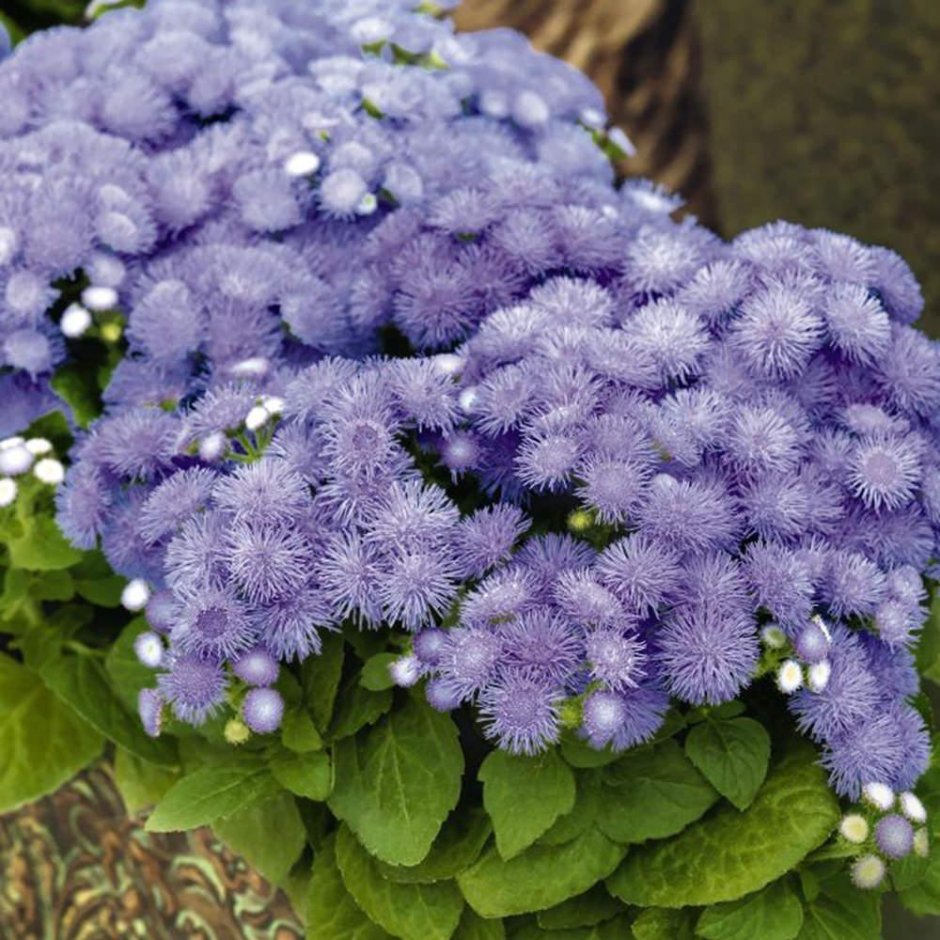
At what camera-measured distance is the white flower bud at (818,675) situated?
→ 1095 millimetres

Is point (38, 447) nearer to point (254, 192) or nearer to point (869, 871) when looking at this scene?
point (254, 192)

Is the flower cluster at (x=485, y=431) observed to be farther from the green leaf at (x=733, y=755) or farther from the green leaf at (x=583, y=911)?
the green leaf at (x=583, y=911)

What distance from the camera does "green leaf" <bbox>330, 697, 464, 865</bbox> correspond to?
1.15 meters

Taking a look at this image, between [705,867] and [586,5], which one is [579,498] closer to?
[705,867]

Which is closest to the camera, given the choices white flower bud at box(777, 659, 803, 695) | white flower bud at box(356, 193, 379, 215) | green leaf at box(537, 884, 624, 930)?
white flower bud at box(777, 659, 803, 695)

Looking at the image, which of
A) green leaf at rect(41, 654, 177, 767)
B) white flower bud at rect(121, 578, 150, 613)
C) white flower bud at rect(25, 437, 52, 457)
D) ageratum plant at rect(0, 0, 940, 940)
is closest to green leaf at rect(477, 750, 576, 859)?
ageratum plant at rect(0, 0, 940, 940)

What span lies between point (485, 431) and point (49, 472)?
42 centimetres

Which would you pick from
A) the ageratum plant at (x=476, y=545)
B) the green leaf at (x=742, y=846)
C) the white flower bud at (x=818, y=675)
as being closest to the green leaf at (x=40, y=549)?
the ageratum plant at (x=476, y=545)

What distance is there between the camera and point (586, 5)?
99.1 inches

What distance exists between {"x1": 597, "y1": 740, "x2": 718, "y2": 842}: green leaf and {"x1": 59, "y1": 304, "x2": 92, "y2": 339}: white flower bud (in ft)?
2.12

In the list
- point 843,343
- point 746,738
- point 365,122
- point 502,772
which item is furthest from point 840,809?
point 365,122

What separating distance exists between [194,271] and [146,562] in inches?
12.8

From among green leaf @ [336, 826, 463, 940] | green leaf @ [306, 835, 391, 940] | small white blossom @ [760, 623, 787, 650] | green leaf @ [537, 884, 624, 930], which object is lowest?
green leaf @ [306, 835, 391, 940]

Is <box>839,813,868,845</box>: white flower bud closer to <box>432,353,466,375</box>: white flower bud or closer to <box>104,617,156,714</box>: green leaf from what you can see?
<box>432,353,466,375</box>: white flower bud
